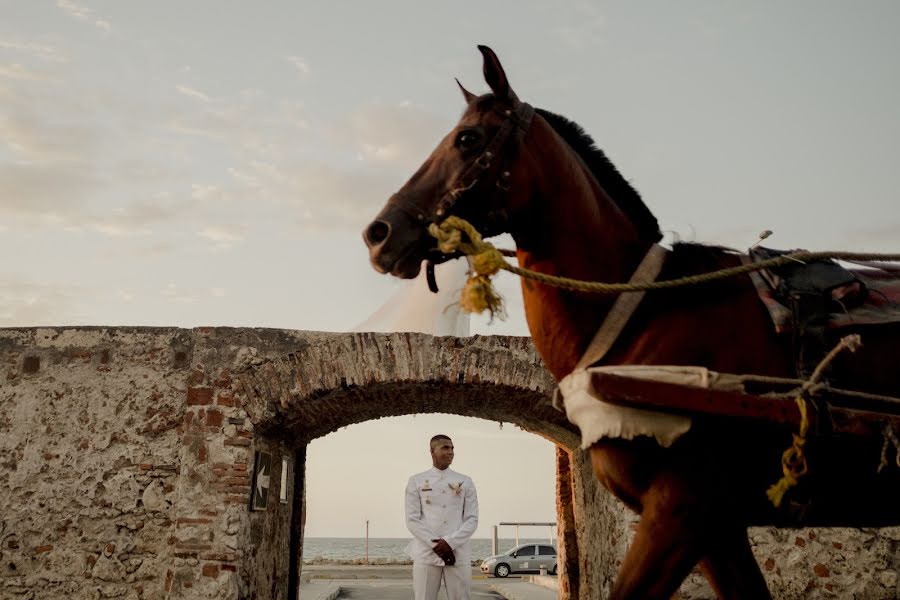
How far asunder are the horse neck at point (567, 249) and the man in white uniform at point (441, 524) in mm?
3663

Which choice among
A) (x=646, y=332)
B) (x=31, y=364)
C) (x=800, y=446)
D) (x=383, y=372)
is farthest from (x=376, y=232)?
(x=31, y=364)

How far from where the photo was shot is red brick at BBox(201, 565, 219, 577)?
6.06 metres

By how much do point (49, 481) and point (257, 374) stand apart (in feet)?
7.24

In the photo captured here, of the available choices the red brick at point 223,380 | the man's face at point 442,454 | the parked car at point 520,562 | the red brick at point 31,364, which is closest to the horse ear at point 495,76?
the man's face at point 442,454

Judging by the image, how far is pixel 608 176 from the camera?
2740 millimetres

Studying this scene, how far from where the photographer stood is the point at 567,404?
2.28 meters

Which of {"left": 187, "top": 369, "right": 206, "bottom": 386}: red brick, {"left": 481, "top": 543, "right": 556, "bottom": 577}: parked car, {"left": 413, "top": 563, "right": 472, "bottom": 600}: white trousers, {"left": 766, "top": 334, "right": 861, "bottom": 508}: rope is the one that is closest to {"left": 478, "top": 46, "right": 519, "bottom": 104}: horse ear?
{"left": 766, "top": 334, "right": 861, "bottom": 508}: rope

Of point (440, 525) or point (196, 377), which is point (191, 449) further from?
point (440, 525)

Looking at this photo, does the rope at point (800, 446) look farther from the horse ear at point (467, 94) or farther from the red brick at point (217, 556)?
the red brick at point (217, 556)

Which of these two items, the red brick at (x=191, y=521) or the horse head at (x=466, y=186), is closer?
the horse head at (x=466, y=186)

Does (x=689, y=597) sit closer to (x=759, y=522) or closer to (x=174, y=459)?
(x=759, y=522)

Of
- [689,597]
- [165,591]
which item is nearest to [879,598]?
[689,597]

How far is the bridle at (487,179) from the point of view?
2373 mm

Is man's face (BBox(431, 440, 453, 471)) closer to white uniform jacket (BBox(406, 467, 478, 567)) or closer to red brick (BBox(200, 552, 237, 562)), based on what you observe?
white uniform jacket (BBox(406, 467, 478, 567))
